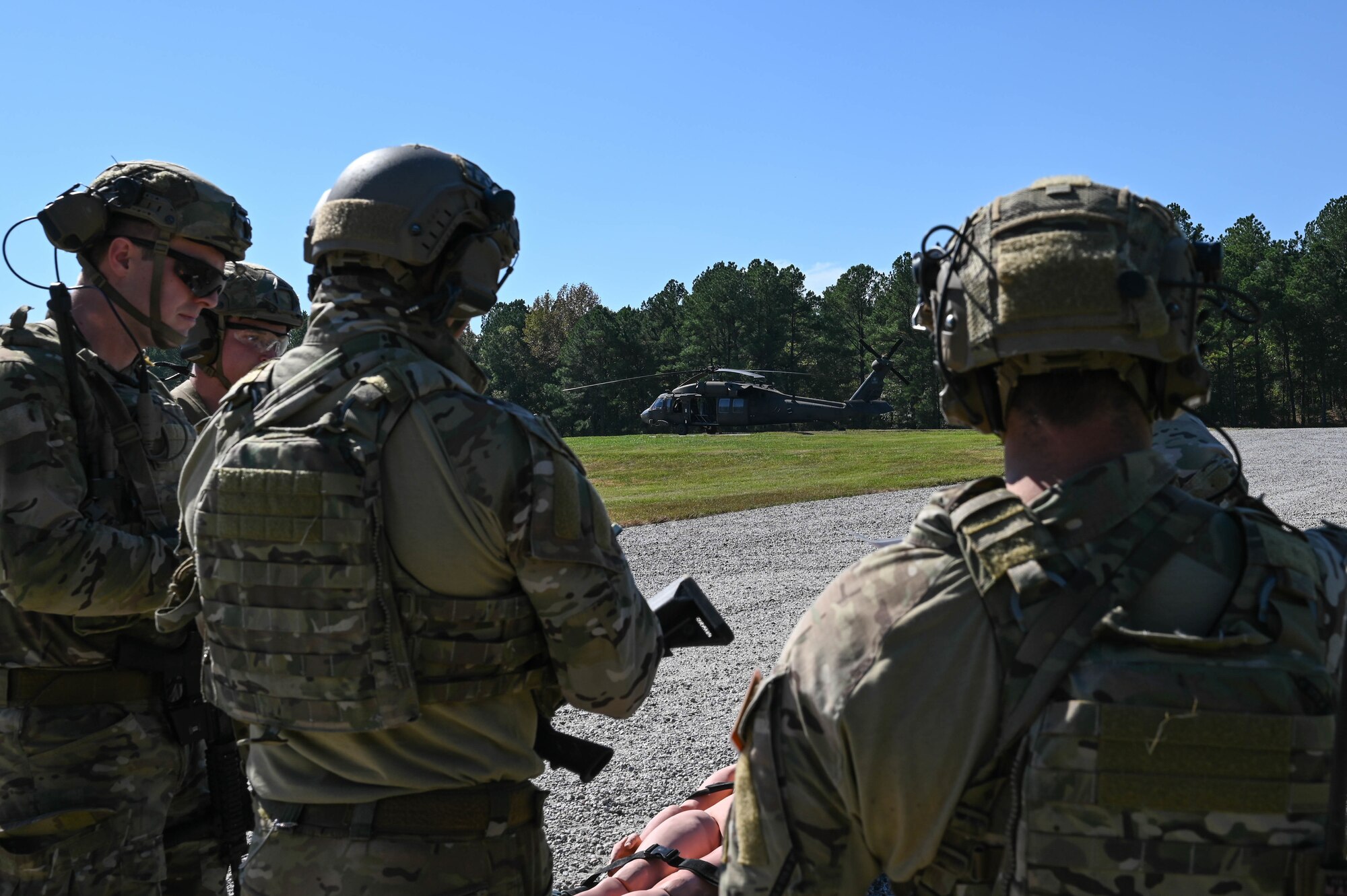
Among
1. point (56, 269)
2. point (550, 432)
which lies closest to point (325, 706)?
point (550, 432)

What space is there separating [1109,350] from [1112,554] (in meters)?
0.31

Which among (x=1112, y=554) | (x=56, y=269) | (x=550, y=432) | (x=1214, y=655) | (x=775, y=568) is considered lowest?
(x=775, y=568)

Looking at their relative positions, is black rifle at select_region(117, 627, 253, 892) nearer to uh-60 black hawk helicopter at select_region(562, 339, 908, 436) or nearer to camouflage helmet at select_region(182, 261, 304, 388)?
camouflage helmet at select_region(182, 261, 304, 388)

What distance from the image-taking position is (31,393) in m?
3.10

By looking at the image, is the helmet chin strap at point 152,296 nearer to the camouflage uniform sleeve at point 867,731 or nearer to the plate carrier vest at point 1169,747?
the camouflage uniform sleeve at point 867,731

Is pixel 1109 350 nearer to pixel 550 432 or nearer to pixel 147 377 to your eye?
pixel 550 432

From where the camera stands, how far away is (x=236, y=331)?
15.0 feet

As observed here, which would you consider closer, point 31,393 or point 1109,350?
point 1109,350

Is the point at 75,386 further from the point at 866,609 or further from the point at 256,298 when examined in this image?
the point at 866,609

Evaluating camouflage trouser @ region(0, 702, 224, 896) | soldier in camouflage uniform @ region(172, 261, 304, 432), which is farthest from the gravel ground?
soldier in camouflage uniform @ region(172, 261, 304, 432)

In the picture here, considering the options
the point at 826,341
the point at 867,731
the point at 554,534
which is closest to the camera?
the point at 867,731

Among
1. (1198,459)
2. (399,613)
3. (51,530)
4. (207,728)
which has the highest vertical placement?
(1198,459)

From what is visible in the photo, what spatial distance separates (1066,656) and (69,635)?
9.68 ft

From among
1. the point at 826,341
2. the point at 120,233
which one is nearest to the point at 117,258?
the point at 120,233
